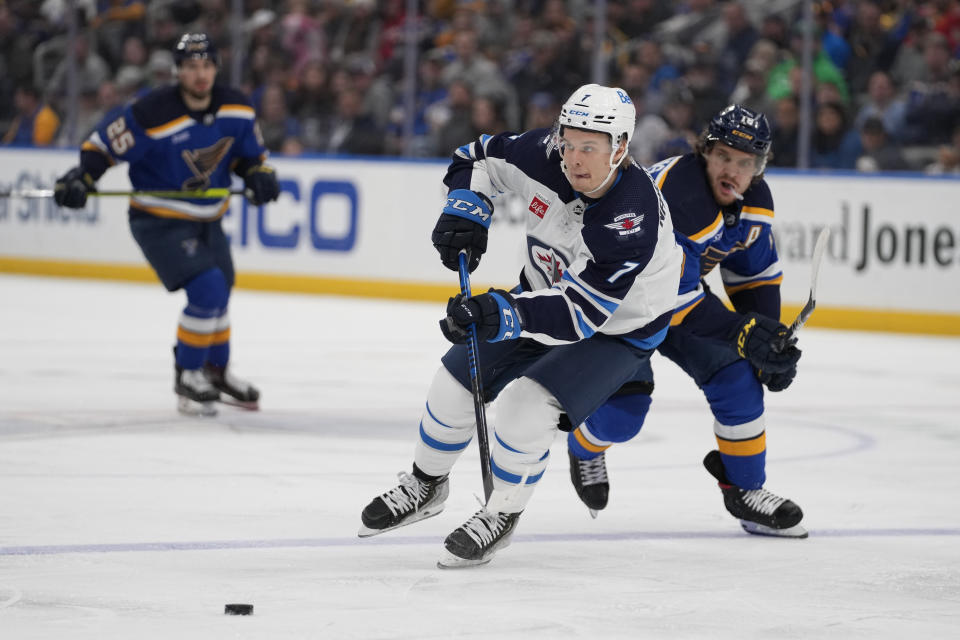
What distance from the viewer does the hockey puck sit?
300 cm

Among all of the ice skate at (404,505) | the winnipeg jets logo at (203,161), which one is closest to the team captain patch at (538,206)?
the ice skate at (404,505)

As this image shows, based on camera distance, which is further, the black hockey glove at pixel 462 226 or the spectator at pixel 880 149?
the spectator at pixel 880 149

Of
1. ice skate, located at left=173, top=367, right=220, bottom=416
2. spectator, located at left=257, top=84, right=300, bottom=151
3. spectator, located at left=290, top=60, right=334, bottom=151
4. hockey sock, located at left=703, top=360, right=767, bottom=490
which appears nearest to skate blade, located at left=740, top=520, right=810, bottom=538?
hockey sock, located at left=703, top=360, right=767, bottom=490

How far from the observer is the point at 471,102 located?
1048 cm

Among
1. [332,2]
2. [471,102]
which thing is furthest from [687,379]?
[332,2]

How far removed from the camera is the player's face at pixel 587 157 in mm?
3453

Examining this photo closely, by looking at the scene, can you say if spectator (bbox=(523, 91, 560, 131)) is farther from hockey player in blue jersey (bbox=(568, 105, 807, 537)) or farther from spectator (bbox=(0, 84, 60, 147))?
hockey player in blue jersey (bbox=(568, 105, 807, 537))

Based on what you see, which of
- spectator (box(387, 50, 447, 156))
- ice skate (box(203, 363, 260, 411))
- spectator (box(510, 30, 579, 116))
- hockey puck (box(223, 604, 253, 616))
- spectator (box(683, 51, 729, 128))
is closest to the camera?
hockey puck (box(223, 604, 253, 616))

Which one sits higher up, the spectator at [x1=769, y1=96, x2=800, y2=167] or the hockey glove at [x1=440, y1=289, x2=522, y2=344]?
the hockey glove at [x1=440, y1=289, x2=522, y2=344]

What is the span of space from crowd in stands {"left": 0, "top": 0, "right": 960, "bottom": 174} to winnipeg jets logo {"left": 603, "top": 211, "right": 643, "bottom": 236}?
238 inches

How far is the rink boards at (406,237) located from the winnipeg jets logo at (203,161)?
3942 mm

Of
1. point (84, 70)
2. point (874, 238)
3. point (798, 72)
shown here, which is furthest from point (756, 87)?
point (84, 70)

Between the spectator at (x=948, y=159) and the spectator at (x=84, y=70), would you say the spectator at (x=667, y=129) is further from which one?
the spectator at (x=84, y=70)

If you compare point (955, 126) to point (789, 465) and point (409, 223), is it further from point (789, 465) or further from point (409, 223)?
point (789, 465)
